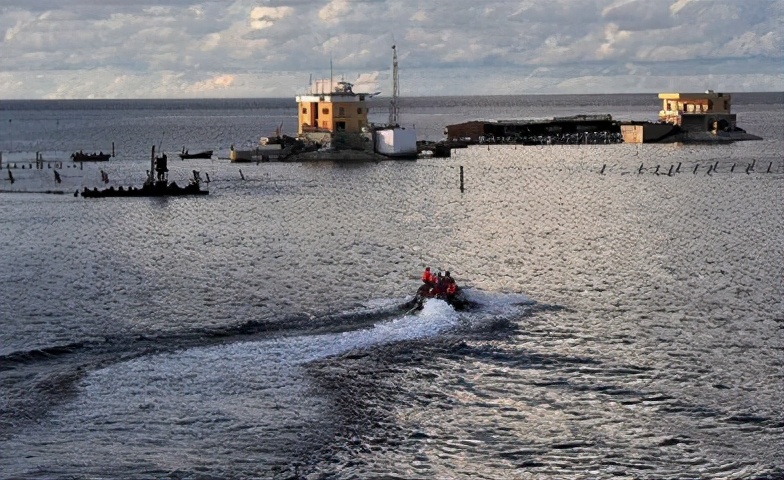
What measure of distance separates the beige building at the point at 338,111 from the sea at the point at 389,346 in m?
54.1

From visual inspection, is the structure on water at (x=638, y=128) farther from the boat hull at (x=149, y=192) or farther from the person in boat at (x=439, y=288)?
the person in boat at (x=439, y=288)

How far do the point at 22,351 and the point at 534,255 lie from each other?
32.5 metres

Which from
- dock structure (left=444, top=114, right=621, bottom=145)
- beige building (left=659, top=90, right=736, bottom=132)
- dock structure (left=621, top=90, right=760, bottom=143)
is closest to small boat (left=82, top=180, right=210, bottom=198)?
dock structure (left=444, top=114, right=621, bottom=145)

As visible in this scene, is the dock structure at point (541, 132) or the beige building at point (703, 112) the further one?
the dock structure at point (541, 132)

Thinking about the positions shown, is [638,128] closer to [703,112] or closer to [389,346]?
[703,112]

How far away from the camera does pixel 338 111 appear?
141 metres

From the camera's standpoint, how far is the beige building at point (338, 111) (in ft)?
463

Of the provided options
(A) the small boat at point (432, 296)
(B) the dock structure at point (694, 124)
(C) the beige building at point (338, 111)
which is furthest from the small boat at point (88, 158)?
(A) the small boat at point (432, 296)

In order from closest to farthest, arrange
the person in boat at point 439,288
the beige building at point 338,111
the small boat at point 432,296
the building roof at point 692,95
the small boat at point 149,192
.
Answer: the small boat at point 432,296
the person in boat at point 439,288
the small boat at point 149,192
the beige building at point 338,111
the building roof at point 692,95

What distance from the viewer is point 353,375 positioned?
3888cm

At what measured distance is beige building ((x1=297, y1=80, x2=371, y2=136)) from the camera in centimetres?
14112

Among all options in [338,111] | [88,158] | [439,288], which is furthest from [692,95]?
[439,288]

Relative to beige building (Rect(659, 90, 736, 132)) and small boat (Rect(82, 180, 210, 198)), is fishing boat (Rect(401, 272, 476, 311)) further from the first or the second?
beige building (Rect(659, 90, 736, 132))

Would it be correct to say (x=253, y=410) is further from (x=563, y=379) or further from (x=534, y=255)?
(x=534, y=255)
